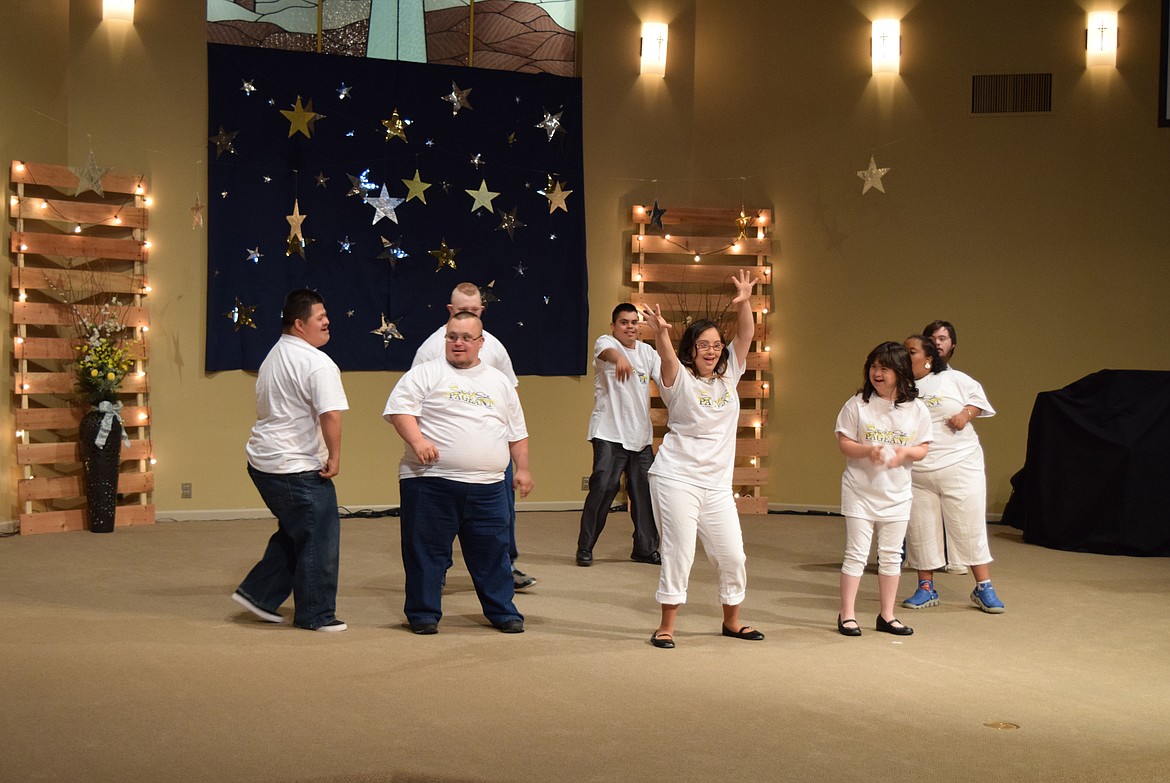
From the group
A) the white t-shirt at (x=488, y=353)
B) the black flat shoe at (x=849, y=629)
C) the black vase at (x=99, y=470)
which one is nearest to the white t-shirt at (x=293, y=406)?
the white t-shirt at (x=488, y=353)

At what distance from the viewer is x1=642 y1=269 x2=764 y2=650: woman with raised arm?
4582mm

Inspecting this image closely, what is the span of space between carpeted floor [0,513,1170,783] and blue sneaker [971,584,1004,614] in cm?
6

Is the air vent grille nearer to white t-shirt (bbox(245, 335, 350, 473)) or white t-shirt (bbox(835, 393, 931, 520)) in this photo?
white t-shirt (bbox(835, 393, 931, 520))

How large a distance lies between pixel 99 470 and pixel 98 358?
0.78 metres

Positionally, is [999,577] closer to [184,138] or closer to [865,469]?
[865,469]

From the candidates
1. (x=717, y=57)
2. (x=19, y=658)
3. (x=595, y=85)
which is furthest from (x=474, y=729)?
(x=717, y=57)

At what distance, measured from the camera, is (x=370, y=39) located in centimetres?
874

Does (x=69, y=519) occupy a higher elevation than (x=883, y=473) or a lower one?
lower

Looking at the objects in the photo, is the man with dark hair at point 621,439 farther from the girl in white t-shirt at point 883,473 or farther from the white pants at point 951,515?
the girl in white t-shirt at point 883,473

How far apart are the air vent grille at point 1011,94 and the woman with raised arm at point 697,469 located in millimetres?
5286

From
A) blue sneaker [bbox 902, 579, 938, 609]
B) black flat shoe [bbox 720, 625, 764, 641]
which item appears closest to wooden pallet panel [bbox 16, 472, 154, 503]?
black flat shoe [bbox 720, 625, 764, 641]

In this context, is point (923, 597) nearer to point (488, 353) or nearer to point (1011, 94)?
point (488, 353)

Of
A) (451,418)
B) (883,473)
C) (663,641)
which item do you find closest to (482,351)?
(451,418)

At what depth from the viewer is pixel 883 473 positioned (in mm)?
4918
